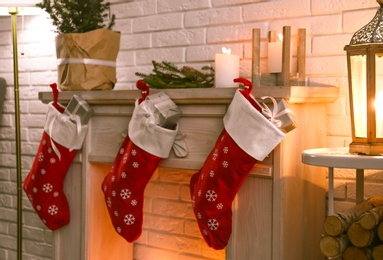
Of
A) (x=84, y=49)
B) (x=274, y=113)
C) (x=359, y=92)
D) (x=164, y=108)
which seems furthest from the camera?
(x=84, y=49)

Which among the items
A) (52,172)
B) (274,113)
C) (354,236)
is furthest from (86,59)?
(354,236)

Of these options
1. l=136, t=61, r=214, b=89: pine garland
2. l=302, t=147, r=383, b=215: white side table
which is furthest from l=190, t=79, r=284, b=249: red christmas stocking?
l=136, t=61, r=214, b=89: pine garland

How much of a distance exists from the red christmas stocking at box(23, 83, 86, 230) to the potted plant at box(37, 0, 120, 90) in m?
0.14

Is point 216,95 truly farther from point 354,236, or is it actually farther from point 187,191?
point 187,191

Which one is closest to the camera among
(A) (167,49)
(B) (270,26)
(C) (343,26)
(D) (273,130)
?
(D) (273,130)

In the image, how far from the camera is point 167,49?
2.69 metres

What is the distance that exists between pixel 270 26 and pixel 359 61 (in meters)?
0.66

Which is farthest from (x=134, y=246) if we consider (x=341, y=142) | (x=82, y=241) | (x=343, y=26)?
(x=343, y=26)

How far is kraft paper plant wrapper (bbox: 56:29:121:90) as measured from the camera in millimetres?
2424

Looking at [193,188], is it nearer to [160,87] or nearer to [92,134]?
[160,87]

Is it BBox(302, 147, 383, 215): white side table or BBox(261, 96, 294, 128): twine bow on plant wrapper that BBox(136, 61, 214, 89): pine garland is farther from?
BBox(302, 147, 383, 215): white side table

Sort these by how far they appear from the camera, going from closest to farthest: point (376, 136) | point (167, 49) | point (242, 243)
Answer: point (376, 136) < point (242, 243) < point (167, 49)

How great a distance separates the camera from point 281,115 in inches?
72.6

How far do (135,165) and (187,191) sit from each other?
0.51m
